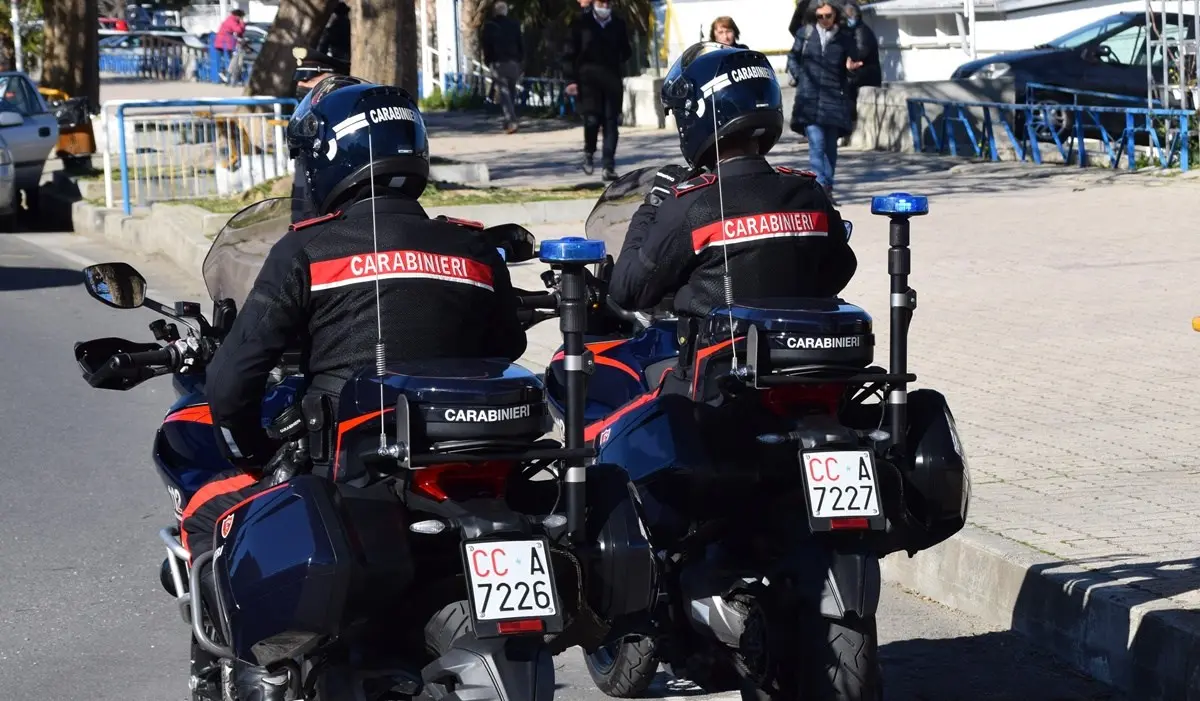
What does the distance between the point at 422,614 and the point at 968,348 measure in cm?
664

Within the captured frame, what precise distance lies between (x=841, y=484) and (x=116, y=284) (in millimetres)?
1834

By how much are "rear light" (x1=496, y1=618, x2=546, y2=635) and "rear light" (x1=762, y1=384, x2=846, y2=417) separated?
1099 millimetres

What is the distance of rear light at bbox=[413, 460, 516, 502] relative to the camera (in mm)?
3658

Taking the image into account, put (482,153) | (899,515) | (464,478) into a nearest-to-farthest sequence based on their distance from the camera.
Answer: (464,478) < (899,515) < (482,153)

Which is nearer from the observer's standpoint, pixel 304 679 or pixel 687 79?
pixel 304 679

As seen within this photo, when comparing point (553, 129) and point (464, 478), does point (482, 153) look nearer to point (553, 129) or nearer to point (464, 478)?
point (553, 129)

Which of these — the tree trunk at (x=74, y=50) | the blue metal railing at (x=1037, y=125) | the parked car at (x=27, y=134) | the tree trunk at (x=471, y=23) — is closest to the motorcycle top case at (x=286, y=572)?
the blue metal railing at (x=1037, y=125)

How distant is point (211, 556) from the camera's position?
3949mm

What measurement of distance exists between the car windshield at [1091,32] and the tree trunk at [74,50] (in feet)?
50.7

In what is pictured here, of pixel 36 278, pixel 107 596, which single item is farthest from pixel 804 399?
pixel 36 278

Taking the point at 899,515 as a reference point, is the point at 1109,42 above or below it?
above

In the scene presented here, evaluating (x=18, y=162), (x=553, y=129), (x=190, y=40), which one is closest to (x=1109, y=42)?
(x=553, y=129)

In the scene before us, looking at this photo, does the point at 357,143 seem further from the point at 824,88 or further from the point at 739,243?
the point at 824,88

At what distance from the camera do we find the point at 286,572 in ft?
11.6
